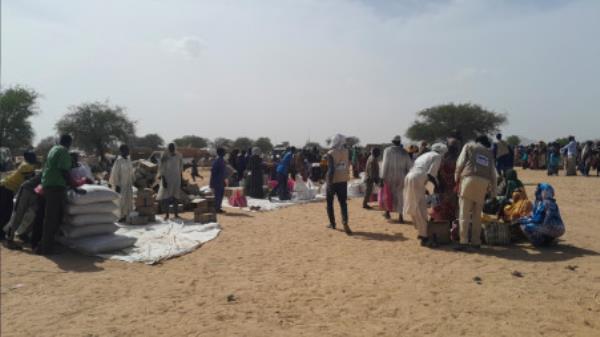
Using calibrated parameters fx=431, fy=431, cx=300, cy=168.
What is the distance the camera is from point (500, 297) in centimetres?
444

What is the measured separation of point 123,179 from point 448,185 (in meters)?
6.20

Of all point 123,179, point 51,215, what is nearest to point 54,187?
point 51,215

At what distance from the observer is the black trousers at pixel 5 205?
7.44 meters

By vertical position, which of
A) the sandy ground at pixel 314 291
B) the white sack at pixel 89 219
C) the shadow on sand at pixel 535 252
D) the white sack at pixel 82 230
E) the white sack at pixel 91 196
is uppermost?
the white sack at pixel 91 196

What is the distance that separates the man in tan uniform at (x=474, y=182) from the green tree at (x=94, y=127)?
1735 inches

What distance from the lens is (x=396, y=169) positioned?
868cm

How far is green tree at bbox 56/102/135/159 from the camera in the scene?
44844 millimetres

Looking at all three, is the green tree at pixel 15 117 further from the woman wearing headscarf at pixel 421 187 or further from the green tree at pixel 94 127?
the woman wearing headscarf at pixel 421 187

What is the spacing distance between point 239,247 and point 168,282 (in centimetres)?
188

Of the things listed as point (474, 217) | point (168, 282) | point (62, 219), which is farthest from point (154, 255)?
point (474, 217)

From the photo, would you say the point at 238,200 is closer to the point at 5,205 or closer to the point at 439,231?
the point at 5,205

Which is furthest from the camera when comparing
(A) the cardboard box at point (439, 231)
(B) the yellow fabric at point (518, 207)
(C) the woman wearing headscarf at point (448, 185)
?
(C) the woman wearing headscarf at point (448, 185)

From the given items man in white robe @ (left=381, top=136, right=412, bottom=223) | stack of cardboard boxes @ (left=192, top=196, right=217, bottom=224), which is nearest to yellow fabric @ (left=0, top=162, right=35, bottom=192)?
stack of cardboard boxes @ (left=192, top=196, right=217, bottom=224)

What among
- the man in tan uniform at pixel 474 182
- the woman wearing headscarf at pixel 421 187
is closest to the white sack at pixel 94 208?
the woman wearing headscarf at pixel 421 187
